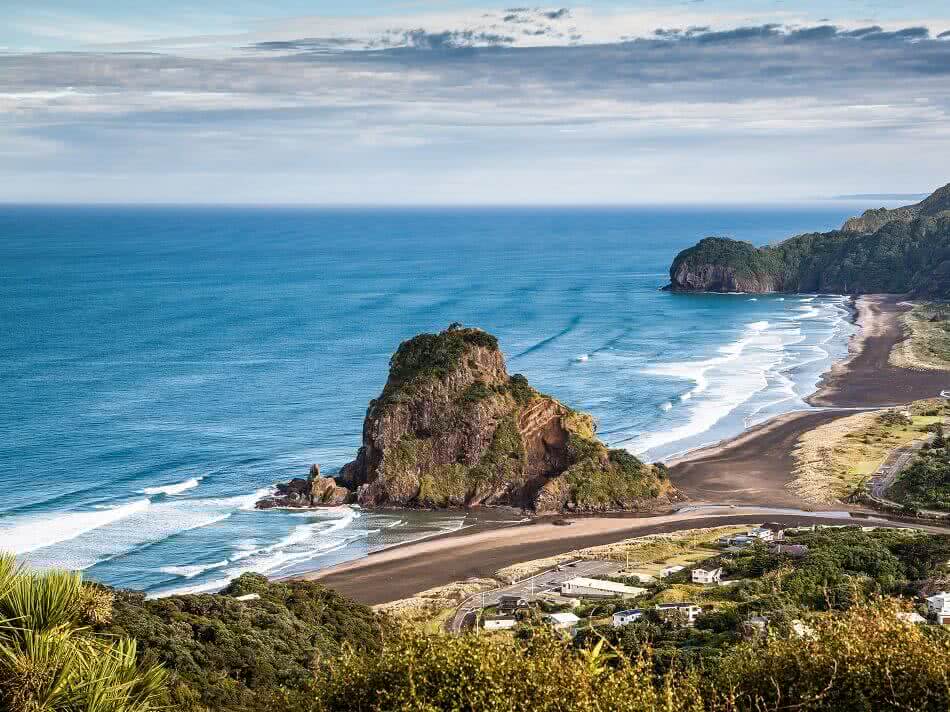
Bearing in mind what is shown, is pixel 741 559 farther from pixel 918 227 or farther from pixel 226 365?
pixel 918 227

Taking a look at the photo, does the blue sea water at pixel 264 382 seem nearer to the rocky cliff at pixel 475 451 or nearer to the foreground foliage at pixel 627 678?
the rocky cliff at pixel 475 451

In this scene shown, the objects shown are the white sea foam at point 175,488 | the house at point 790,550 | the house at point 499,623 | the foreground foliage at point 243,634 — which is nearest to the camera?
the foreground foliage at point 243,634

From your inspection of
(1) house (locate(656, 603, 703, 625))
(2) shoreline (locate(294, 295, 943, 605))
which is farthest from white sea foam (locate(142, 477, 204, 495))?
(1) house (locate(656, 603, 703, 625))

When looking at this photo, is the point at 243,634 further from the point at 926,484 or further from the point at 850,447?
the point at 850,447

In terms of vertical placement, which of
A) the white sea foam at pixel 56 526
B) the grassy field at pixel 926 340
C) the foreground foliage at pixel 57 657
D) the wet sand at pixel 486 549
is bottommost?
the grassy field at pixel 926 340

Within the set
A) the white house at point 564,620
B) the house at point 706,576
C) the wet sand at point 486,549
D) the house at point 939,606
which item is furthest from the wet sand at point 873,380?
the white house at point 564,620

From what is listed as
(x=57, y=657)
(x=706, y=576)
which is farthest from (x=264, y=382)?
(x=57, y=657)
